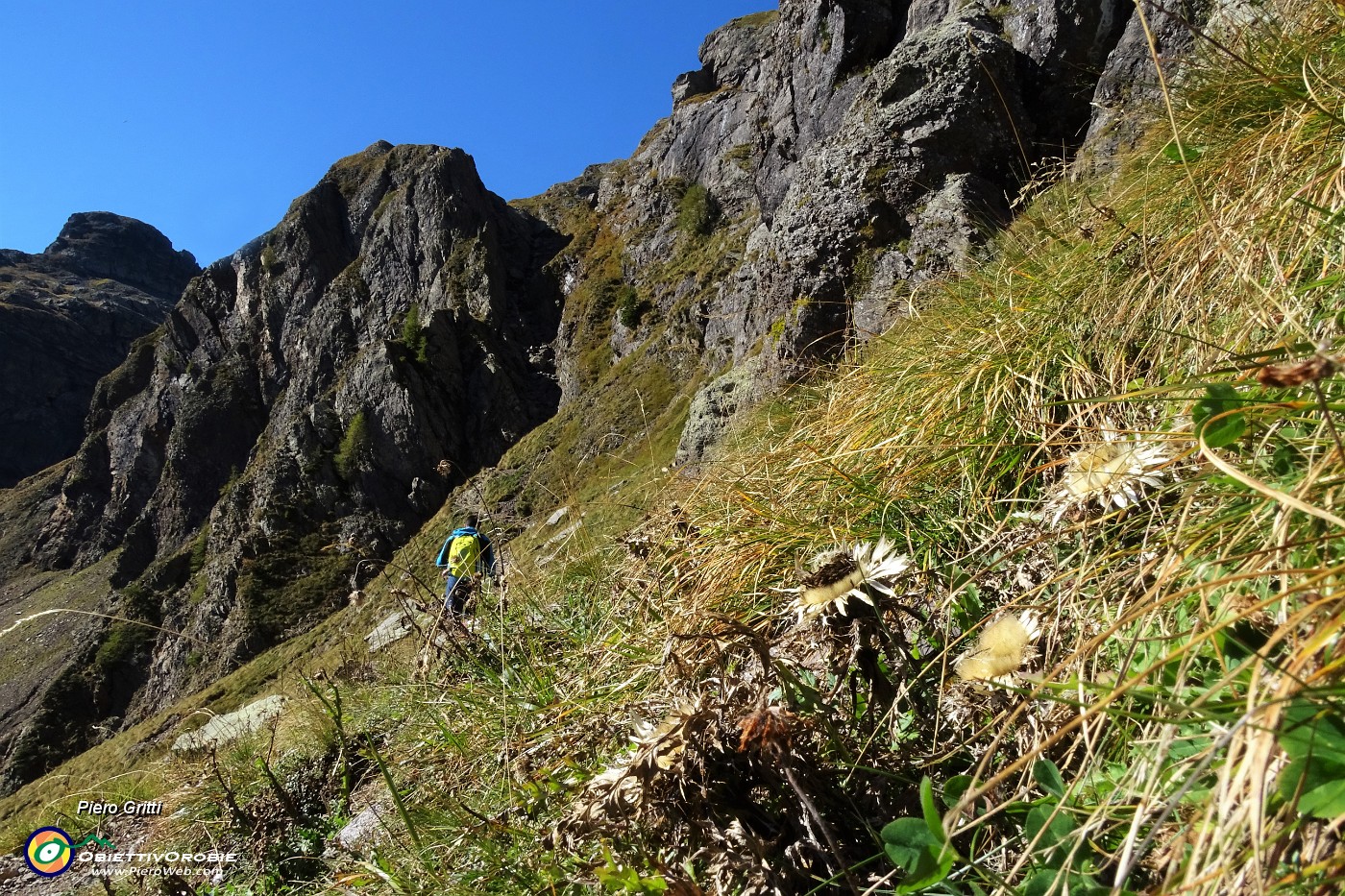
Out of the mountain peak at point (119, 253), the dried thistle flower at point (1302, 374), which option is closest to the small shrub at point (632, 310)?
the dried thistle flower at point (1302, 374)

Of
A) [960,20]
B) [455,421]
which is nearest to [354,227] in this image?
[455,421]

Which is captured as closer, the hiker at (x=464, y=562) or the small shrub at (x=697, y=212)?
the hiker at (x=464, y=562)

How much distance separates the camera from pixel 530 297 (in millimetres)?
69938

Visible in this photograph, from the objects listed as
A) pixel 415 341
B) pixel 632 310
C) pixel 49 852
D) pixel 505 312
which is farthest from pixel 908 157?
pixel 505 312

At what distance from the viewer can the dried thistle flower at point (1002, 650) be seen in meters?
1.27

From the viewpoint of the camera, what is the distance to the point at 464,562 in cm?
359

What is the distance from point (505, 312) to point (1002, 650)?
69.5 metres

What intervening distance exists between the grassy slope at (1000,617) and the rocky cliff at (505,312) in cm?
113

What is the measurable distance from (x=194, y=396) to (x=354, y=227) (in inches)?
1130

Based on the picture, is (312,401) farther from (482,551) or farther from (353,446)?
(482,551)

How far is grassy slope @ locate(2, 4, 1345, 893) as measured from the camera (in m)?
0.88

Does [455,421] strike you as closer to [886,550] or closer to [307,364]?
[307,364]

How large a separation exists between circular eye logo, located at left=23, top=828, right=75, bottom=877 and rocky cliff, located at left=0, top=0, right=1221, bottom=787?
4404 millimetres

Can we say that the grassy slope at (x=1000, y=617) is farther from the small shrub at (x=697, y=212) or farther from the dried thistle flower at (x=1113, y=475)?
the small shrub at (x=697, y=212)
